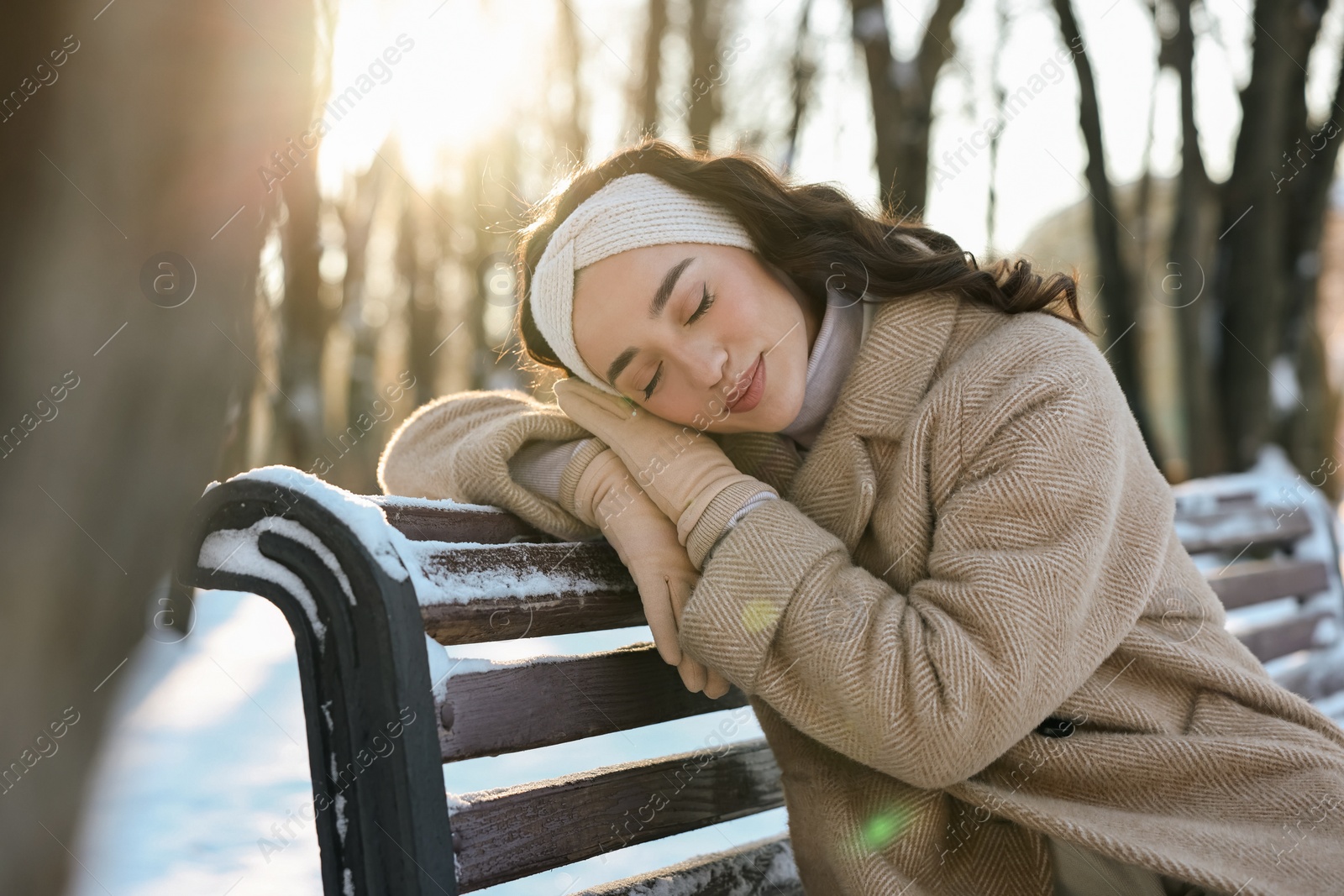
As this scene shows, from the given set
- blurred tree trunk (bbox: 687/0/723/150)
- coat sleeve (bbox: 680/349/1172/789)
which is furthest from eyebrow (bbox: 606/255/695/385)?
blurred tree trunk (bbox: 687/0/723/150)

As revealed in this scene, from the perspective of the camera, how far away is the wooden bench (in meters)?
1.34

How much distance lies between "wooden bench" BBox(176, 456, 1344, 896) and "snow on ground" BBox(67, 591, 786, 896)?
0.21 metres

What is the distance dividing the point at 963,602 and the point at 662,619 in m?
0.48

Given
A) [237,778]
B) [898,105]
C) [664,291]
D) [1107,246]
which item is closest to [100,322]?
[664,291]

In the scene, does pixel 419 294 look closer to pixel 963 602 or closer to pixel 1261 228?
pixel 1261 228

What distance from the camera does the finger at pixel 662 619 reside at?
174 cm

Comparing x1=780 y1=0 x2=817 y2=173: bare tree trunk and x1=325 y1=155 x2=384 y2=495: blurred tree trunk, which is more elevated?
x1=780 y1=0 x2=817 y2=173: bare tree trunk

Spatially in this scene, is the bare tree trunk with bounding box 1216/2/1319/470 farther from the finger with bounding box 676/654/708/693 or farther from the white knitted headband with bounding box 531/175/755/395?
the finger with bounding box 676/654/708/693

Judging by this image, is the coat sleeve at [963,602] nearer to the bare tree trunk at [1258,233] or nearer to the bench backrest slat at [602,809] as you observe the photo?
the bench backrest slat at [602,809]

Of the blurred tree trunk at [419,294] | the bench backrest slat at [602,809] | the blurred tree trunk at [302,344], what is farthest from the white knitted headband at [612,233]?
the blurred tree trunk at [419,294]

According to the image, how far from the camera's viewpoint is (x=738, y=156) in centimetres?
208

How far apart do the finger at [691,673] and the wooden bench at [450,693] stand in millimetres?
81

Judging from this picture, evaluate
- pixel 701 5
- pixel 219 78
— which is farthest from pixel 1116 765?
pixel 701 5

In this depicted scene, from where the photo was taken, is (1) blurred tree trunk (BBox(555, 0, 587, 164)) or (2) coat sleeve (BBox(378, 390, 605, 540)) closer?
(2) coat sleeve (BBox(378, 390, 605, 540))
